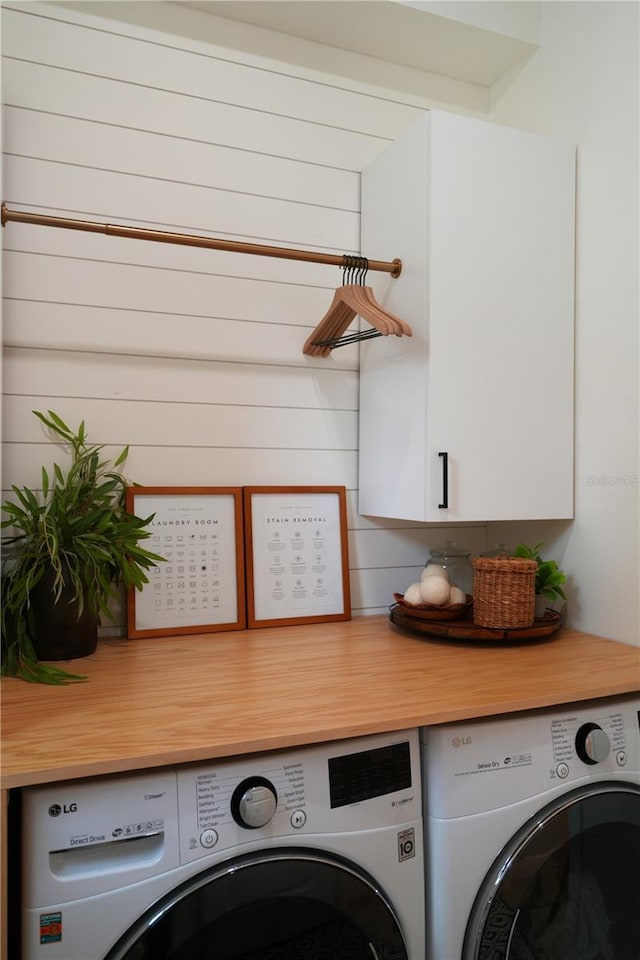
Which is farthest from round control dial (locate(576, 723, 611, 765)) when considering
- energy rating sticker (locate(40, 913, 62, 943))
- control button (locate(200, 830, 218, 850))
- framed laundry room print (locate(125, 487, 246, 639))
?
energy rating sticker (locate(40, 913, 62, 943))

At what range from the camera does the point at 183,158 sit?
5.86ft

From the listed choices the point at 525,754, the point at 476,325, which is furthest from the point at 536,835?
the point at 476,325

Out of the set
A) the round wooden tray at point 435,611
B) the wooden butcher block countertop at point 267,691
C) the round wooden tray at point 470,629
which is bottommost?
the wooden butcher block countertop at point 267,691

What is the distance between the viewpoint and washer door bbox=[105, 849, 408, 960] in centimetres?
101

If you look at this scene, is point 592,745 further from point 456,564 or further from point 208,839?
point 208,839

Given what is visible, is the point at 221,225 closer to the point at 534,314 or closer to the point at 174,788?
the point at 534,314

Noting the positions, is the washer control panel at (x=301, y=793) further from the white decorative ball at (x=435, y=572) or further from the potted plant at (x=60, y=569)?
the white decorative ball at (x=435, y=572)

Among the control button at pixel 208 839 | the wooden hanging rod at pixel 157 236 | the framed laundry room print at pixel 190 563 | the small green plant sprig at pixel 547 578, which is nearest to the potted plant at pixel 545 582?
the small green plant sprig at pixel 547 578

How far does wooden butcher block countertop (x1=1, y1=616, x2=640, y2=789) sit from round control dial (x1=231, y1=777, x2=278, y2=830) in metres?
0.07

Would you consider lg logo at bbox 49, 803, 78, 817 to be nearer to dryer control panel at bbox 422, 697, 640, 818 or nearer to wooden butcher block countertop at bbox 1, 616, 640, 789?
wooden butcher block countertop at bbox 1, 616, 640, 789

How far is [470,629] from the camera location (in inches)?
64.8

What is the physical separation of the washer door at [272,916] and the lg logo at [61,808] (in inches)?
7.5

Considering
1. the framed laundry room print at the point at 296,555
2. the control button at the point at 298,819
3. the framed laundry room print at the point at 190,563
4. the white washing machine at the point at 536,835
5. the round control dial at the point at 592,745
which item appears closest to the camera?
the control button at the point at 298,819

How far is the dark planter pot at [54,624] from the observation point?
4.82ft
